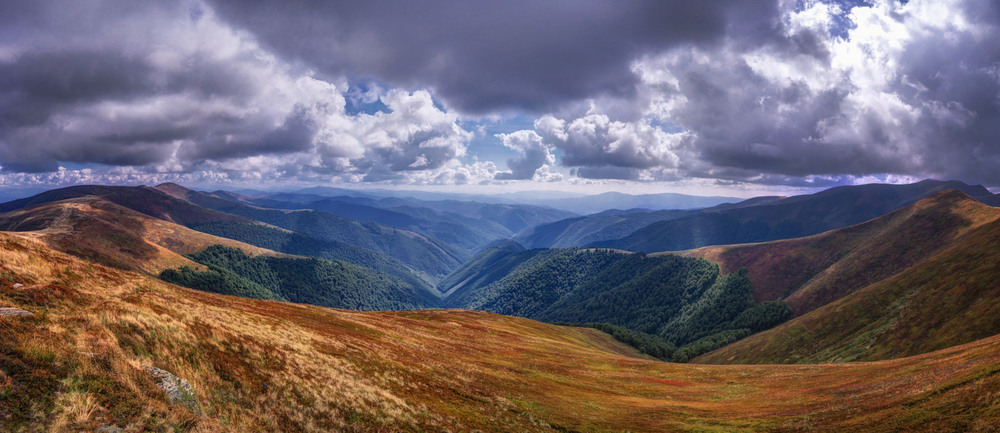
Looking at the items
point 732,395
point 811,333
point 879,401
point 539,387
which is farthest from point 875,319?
point 539,387

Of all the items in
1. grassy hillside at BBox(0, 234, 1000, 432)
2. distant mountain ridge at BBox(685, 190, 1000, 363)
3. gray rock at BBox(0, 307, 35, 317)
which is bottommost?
distant mountain ridge at BBox(685, 190, 1000, 363)

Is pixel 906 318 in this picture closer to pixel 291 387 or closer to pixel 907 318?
pixel 907 318

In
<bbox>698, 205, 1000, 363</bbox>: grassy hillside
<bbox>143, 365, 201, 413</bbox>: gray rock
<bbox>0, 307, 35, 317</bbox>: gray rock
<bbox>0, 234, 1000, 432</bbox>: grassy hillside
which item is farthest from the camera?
<bbox>698, 205, 1000, 363</bbox>: grassy hillside

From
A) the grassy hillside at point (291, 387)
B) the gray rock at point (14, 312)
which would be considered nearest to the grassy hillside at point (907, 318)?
the grassy hillside at point (291, 387)

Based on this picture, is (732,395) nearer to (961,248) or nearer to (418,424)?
(418,424)

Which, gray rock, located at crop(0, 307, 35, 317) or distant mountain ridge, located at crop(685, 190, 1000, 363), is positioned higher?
gray rock, located at crop(0, 307, 35, 317)

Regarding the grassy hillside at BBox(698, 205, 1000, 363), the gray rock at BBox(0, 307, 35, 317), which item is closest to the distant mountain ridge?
the grassy hillside at BBox(698, 205, 1000, 363)

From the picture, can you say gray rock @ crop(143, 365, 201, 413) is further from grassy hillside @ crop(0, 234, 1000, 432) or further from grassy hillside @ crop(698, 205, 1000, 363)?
grassy hillside @ crop(698, 205, 1000, 363)

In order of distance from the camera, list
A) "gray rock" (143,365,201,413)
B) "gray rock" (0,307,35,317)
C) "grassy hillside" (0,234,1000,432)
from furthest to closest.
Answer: "gray rock" (0,307,35,317) < "gray rock" (143,365,201,413) < "grassy hillside" (0,234,1000,432)
